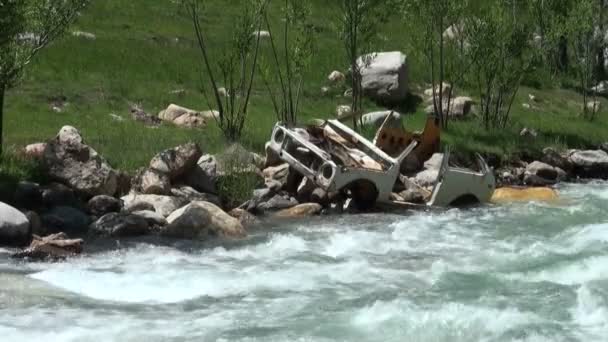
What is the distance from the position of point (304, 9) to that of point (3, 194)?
1080 cm

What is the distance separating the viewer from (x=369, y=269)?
14586 mm

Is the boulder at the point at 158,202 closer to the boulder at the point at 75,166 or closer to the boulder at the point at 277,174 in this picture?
the boulder at the point at 75,166

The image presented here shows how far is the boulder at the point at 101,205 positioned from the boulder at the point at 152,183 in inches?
40.9

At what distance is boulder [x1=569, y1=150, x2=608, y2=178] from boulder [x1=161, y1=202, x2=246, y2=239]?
12.9 metres

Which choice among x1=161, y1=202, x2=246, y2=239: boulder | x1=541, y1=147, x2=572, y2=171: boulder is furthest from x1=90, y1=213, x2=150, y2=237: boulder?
x1=541, y1=147, x2=572, y2=171: boulder

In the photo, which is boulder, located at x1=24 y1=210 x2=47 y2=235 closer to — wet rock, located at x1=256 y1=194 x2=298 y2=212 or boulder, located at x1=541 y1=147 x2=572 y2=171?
wet rock, located at x1=256 y1=194 x2=298 y2=212

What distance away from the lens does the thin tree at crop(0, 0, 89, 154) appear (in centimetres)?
1644

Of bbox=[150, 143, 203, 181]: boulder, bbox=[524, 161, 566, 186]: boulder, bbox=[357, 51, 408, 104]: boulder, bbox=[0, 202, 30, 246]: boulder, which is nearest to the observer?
bbox=[0, 202, 30, 246]: boulder

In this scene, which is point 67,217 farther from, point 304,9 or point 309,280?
point 304,9

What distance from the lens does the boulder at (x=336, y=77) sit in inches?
1294

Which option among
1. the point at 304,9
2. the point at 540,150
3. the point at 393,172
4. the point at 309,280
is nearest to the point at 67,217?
the point at 309,280

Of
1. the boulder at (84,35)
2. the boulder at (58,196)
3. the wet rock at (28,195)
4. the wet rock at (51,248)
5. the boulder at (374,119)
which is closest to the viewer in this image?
the wet rock at (51,248)

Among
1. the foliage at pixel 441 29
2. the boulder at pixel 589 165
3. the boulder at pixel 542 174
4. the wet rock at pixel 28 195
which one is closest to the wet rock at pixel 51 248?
the wet rock at pixel 28 195

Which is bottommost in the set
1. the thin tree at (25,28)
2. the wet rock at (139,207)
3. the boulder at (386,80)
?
the wet rock at (139,207)
